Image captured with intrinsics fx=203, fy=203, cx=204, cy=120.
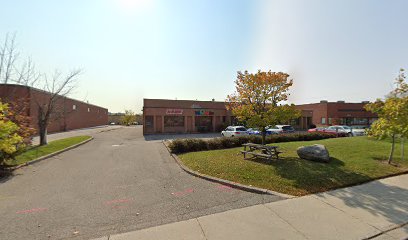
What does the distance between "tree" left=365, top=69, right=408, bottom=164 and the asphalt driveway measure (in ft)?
20.0

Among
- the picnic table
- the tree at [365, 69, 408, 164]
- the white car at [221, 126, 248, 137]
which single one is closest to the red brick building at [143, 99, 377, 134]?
the white car at [221, 126, 248, 137]

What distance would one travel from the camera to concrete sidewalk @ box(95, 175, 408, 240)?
3385 millimetres

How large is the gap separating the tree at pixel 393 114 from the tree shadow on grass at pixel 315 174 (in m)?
1.99

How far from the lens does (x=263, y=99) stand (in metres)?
9.72

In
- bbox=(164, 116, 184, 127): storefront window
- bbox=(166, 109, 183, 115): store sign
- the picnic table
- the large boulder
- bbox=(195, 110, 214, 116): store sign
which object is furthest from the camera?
bbox=(195, 110, 214, 116): store sign

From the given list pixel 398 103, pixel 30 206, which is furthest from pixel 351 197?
pixel 30 206

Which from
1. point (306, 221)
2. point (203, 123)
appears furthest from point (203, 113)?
point (306, 221)

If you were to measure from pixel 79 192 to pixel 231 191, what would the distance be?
4142 mm

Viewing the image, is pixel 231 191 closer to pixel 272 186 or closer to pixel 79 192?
pixel 272 186

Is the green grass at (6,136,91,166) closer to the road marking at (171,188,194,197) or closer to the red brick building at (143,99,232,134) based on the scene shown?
the road marking at (171,188,194,197)

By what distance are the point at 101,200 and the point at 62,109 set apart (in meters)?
26.1

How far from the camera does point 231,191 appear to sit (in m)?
5.41

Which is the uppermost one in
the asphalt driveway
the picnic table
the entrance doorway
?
the entrance doorway

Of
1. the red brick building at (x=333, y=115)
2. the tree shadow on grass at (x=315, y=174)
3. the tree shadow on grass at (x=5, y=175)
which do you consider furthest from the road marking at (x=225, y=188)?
the red brick building at (x=333, y=115)
